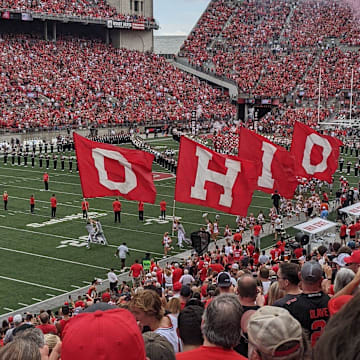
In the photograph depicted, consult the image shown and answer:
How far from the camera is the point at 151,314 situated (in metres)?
4.32

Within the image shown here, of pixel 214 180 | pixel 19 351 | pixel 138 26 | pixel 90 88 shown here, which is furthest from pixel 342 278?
pixel 138 26

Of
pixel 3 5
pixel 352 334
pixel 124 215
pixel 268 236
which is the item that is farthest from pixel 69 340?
pixel 3 5

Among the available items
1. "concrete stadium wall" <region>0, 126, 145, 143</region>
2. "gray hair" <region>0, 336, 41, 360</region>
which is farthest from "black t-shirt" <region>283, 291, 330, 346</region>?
"concrete stadium wall" <region>0, 126, 145, 143</region>

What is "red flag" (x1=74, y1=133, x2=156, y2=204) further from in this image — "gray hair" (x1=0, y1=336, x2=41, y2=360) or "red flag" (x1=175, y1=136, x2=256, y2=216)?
"gray hair" (x1=0, y1=336, x2=41, y2=360)

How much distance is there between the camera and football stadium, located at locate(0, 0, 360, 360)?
3.26 meters

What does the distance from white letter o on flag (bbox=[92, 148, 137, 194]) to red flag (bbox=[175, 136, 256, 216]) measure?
1.22 m

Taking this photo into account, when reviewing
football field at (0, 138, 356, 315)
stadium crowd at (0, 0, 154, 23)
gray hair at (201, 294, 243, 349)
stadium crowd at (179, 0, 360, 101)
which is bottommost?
football field at (0, 138, 356, 315)

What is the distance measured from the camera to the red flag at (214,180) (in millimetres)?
13359

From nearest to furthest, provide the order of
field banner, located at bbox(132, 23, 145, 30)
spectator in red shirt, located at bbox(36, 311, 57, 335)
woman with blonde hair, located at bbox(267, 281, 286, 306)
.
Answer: woman with blonde hair, located at bbox(267, 281, 286, 306)
spectator in red shirt, located at bbox(36, 311, 57, 335)
field banner, located at bbox(132, 23, 145, 30)

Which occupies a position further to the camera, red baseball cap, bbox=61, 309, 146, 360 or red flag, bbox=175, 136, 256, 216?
red flag, bbox=175, 136, 256, 216

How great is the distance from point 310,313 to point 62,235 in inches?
637

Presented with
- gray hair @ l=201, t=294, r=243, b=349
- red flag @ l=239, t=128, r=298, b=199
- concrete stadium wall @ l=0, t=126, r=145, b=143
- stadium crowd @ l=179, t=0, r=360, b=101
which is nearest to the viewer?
gray hair @ l=201, t=294, r=243, b=349

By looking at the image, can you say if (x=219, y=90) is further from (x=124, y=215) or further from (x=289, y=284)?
(x=289, y=284)

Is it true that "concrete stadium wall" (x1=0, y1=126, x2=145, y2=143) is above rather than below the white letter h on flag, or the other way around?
below
